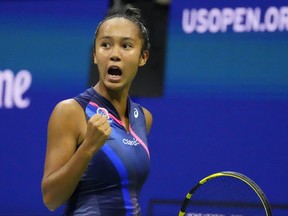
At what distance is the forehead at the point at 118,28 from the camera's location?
8.60 ft

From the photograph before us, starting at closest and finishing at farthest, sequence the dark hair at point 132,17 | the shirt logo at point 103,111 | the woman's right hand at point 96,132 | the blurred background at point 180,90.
Answer: the woman's right hand at point 96,132
the shirt logo at point 103,111
the dark hair at point 132,17
the blurred background at point 180,90

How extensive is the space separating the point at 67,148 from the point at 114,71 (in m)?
0.37

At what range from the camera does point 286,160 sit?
14.9ft

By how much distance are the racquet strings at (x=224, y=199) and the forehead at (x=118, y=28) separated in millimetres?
883

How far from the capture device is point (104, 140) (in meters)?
2.27

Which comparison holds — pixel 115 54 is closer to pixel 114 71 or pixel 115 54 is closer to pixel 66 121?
pixel 114 71

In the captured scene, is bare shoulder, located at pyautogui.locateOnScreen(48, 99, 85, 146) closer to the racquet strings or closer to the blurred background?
the racquet strings

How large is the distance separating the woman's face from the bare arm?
18 centimetres

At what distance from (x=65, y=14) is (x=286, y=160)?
1959mm

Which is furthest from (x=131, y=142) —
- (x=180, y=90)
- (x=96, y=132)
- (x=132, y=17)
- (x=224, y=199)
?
(x=180, y=90)

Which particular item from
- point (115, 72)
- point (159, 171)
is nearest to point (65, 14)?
point (159, 171)

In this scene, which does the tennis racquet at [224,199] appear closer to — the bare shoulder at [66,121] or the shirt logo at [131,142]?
the shirt logo at [131,142]

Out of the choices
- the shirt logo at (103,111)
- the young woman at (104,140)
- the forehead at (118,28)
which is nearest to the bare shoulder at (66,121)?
the young woman at (104,140)

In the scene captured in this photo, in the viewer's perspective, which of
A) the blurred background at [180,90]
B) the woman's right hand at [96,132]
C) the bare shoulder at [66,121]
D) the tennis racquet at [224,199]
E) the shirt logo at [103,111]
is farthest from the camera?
the blurred background at [180,90]
